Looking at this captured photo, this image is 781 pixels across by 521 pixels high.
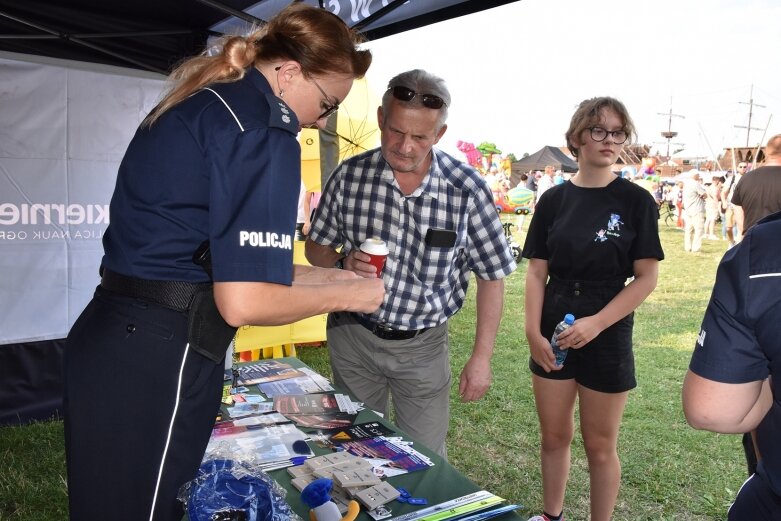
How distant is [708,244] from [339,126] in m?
13.4

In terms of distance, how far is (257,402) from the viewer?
6.71ft

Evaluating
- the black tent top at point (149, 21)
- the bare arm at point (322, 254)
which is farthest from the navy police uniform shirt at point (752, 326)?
the black tent top at point (149, 21)

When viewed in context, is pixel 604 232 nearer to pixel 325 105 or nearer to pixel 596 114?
pixel 596 114

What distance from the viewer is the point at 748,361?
108 cm

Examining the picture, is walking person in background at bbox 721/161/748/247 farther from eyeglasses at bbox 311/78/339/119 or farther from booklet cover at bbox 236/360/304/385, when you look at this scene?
eyeglasses at bbox 311/78/339/119

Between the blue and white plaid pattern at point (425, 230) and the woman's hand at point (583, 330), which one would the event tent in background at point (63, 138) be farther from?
the woman's hand at point (583, 330)

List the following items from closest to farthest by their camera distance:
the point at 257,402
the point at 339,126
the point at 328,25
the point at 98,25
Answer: the point at 328,25 < the point at 257,402 < the point at 98,25 < the point at 339,126

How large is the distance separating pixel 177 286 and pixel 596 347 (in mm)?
1748

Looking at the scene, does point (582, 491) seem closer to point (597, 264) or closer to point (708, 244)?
point (597, 264)

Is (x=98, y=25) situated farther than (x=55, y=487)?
Yes

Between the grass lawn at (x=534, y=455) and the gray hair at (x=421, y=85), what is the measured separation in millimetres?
2186

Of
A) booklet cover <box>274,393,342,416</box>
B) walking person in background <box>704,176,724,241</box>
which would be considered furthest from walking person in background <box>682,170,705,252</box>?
booklet cover <box>274,393,342,416</box>

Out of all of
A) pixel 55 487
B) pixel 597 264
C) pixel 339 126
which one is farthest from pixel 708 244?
pixel 55 487

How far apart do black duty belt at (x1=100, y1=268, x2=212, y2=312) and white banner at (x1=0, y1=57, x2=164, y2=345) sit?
308 centimetres
